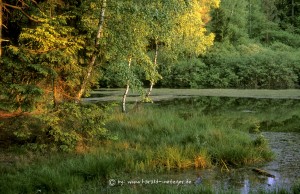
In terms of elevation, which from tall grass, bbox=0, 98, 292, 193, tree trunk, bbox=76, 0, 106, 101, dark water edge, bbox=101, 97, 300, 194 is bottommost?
dark water edge, bbox=101, 97, 300, 194

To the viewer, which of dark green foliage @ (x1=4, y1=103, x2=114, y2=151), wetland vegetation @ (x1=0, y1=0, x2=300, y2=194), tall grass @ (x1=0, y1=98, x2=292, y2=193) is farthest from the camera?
dark green foliage @ (x1=4, y1=103, x2=114, y2=151)

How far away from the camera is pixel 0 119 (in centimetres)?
1027

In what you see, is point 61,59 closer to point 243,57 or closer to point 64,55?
point 64,55

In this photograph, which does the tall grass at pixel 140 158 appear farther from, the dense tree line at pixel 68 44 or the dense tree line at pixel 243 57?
the dense tree line at pixel 243 57

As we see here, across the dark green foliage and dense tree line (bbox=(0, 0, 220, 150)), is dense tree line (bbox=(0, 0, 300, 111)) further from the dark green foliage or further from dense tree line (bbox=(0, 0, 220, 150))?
the dark green foliage

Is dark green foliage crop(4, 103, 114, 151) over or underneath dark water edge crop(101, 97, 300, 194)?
over

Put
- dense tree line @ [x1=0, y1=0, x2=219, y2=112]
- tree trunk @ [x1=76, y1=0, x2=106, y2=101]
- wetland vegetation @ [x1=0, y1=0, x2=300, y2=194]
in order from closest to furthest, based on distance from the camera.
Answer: wetland vegetation @ [x1=0, y1=0, x2=300, y2=194] → dense tree line @ [x1=0, y1=0, x2=219, y2=112] → tree trunk @ [x1=76, y1=0, x2=106, y2=101]

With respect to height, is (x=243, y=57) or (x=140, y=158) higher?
(x=243, y=57)

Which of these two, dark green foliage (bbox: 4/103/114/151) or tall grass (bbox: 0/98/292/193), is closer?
tall grass (bbox: 0/98/292/193)

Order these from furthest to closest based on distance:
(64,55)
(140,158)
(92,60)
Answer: (92,60) < (64,55) < (140,158)

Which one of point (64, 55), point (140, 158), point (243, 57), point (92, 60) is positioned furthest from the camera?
point (243, 57)

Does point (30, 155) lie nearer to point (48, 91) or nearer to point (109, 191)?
point (48, 91)

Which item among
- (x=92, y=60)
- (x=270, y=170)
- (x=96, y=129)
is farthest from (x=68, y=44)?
(x=270, y=170)

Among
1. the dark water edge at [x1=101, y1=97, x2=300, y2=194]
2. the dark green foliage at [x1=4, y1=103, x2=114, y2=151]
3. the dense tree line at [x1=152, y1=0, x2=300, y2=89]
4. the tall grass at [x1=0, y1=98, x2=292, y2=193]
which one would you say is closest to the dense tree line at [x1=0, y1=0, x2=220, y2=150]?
the dark green foliage at [x1=4, y1=103, x2=114, y2=151]
